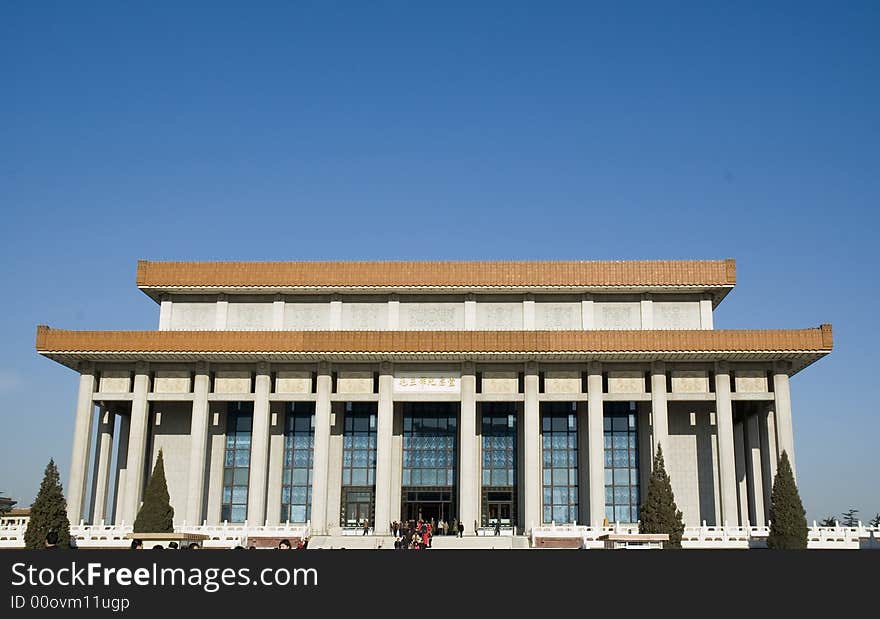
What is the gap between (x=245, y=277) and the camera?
56219mm

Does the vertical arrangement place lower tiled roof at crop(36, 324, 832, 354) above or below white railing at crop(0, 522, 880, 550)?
above

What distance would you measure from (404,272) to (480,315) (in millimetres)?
5168

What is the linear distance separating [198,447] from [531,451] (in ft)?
58.7

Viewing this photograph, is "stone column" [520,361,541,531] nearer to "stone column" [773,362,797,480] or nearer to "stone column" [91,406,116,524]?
"stone column" [773,362,797,480]

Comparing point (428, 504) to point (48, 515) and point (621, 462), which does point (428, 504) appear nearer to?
point (621, 462)

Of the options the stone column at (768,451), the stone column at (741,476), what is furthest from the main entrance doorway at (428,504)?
the stone column at (768,451)

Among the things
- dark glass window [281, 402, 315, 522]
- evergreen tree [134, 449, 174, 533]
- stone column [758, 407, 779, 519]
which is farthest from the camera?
dark glass window [281, 402, 315, 522]

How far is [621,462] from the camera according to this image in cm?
5369

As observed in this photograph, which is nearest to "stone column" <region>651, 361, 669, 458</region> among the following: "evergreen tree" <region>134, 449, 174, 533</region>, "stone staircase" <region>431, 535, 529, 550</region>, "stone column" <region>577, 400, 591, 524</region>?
"stone column" <region>577, 400, 591, 524</region>

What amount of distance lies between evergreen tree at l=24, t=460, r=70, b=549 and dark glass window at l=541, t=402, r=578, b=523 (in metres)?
25.7

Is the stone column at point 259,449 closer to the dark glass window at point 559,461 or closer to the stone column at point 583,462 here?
the dark glass window at point 559,461

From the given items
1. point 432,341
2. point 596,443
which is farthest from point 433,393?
point 596,443

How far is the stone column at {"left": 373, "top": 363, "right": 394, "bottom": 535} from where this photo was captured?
5009 cm

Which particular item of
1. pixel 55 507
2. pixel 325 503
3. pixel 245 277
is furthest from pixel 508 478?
pixel 55 507
